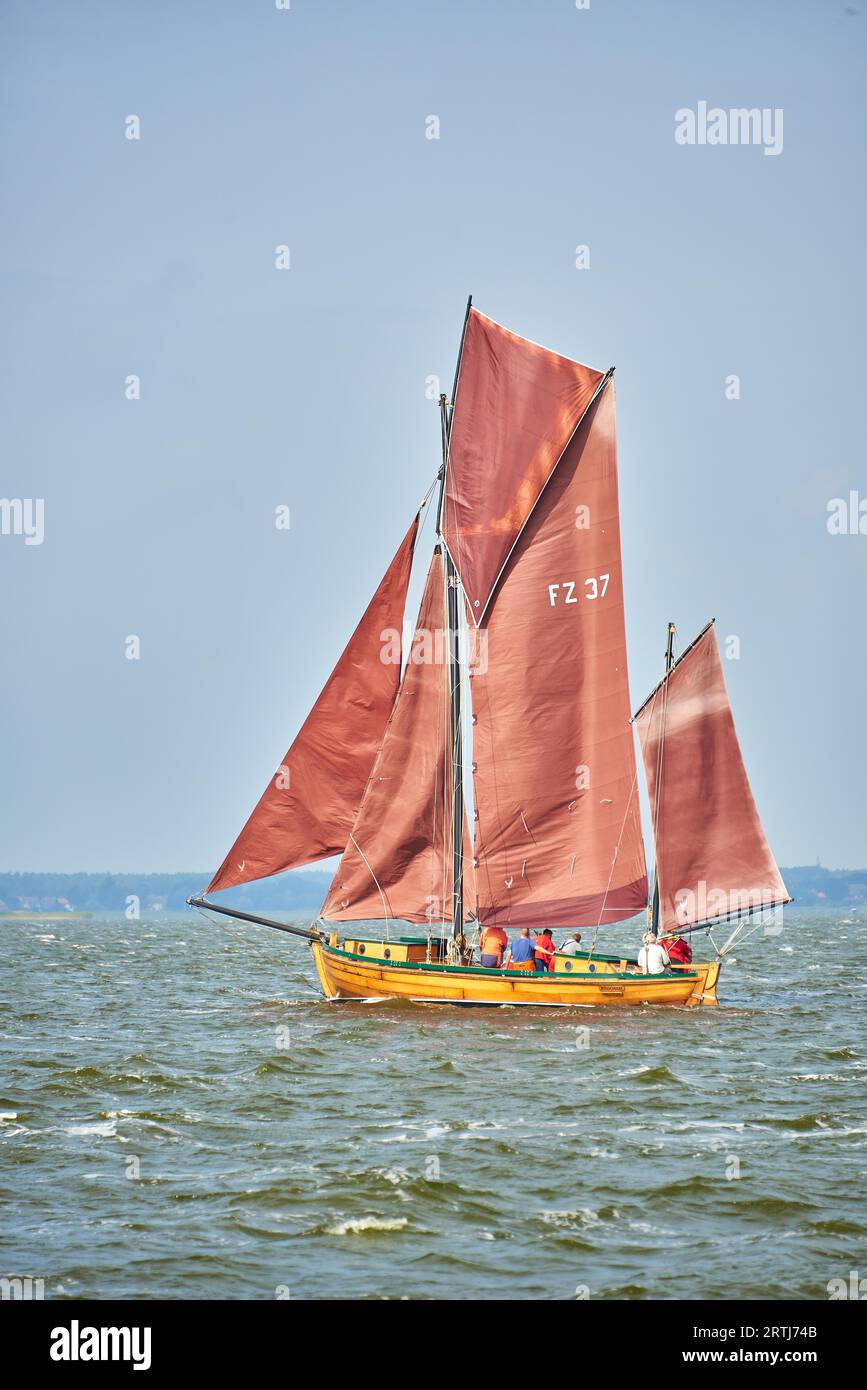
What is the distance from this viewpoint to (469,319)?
35906 mm

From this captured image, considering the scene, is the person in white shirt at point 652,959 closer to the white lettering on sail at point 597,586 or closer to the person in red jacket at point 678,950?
the person in red jacket at point 678,950

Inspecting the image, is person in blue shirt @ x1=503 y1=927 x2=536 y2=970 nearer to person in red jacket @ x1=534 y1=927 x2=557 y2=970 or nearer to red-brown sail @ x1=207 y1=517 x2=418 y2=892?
person in red jacket @ x1=534 y1=927 x2=557 y2=970

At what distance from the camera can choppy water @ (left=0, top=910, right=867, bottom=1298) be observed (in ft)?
46.4

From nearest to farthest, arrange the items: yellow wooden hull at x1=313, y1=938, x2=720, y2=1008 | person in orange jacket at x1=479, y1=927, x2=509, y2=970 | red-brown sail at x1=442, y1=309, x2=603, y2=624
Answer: yellow wooden hull at x1=313, y1=938, x2=720, y2=1008, person in orange jacket at x1=479, y1=927, x2=509, y2=970, red-brown sail at x1=442, y1=309, x2=603, y2=624

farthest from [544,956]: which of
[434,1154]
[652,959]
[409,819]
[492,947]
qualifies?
[434,1154]

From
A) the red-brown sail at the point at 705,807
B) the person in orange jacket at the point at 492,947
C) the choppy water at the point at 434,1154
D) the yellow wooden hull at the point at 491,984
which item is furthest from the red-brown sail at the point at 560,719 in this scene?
the choppy water at the point at 434,1154

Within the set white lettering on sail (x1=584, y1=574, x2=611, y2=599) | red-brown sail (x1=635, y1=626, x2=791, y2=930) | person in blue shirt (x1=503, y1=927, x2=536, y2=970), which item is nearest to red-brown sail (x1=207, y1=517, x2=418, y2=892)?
white lettering on sail (x1=584, y1=574, x2=611, y2=599)

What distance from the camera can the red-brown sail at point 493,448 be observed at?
1417 inches

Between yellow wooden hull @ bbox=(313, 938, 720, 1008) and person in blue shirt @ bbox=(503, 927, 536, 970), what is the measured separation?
0.35m

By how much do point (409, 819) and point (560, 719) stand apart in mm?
4723

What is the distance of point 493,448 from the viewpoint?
119ft

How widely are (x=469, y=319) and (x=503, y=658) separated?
27.7 ft
